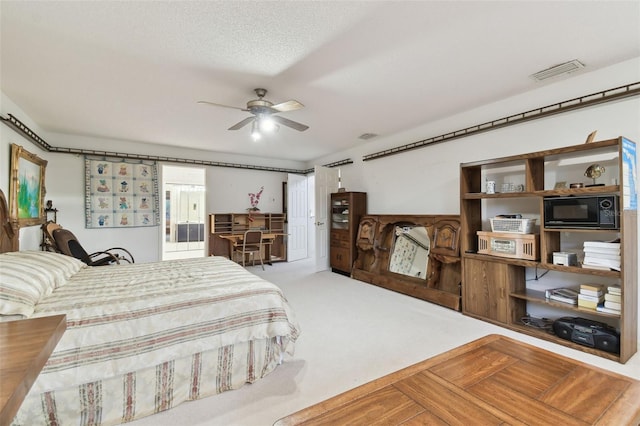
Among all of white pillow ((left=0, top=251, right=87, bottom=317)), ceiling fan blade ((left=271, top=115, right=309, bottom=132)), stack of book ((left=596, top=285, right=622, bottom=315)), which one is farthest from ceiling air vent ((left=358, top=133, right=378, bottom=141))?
white pillow ((left=0, top=251, right=87, bottom=317))

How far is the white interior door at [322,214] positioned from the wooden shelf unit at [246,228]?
142cm

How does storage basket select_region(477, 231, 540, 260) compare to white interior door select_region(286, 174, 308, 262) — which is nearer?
storage basket select_region(477, 231, 540, 260)

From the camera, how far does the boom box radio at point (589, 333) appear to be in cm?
238

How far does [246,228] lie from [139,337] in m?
5.04

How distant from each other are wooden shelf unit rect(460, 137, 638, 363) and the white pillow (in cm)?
378

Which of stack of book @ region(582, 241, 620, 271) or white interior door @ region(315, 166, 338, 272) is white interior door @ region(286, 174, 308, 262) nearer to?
white interior door @ region(315, 166, 338, 272)

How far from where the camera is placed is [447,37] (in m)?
2.25

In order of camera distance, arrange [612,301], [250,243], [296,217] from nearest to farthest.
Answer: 1. [612,301]
2. [250,243]
3. [296,217]

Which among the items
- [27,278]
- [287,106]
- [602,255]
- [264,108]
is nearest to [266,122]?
[264,108]

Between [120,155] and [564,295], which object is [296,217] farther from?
[564,295]

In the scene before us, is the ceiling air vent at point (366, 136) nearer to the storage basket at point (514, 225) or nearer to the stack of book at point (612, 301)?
the storage basket at point (514, 225)

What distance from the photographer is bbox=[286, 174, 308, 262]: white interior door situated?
7020 millimetres

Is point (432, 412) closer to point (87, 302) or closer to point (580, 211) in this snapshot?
point (87, 302)

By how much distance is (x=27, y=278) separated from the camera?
176 centimetres
